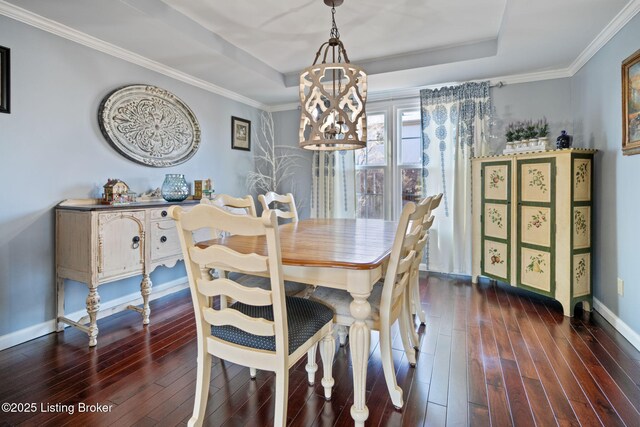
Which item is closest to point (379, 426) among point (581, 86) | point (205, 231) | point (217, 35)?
point (205, 231)

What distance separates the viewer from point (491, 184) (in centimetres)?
331

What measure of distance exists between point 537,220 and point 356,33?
225 cm

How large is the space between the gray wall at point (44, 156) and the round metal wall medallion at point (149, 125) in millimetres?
80

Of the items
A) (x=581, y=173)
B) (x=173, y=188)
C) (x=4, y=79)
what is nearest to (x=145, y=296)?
(x=173, y=188)

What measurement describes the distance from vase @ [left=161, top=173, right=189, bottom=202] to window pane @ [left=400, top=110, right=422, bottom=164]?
2.59 meters

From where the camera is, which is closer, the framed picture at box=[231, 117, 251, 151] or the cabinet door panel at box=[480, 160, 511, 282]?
the cabinet door panel at box=[480, 160, 511, 282]

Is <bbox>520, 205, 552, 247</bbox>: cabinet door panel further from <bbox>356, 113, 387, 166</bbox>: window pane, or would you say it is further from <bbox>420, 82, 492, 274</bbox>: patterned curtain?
<bbox>356, 113, 387, 166</bbox>: window pane

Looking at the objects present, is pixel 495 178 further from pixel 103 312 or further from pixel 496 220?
pixel 103 312

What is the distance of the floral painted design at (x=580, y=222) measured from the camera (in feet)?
8.92

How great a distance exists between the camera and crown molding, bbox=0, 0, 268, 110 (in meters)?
2.17

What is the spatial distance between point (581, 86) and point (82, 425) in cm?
444

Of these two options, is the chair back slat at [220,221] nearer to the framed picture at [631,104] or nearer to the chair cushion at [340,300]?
the chair cushion at [340,300]

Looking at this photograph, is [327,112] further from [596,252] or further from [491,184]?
[596,252]

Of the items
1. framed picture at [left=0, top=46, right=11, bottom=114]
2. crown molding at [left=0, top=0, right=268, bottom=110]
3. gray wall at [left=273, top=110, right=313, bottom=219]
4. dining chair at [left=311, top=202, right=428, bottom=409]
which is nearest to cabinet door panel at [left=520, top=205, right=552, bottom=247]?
dining chair at [left=311, top=202, right=428, bottom=409]
